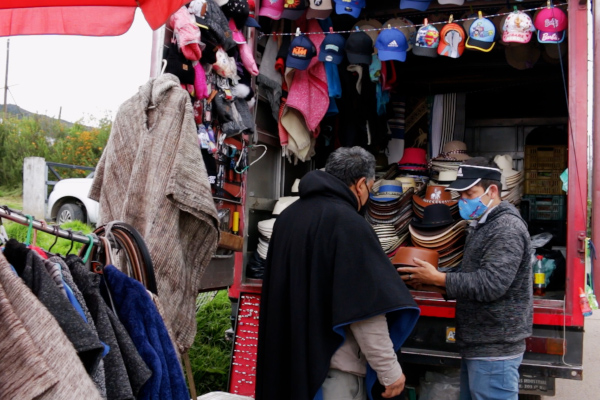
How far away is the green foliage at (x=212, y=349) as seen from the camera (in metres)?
5.57

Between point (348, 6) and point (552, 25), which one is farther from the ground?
point (348, 6)

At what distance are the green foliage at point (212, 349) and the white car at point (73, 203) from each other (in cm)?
410

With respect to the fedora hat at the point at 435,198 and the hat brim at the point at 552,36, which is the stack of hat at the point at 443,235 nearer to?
the fedora hat at the point at 435,198

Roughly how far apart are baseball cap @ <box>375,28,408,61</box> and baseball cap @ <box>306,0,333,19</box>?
48 cm

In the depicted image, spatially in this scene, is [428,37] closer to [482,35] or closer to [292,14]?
[482,35]

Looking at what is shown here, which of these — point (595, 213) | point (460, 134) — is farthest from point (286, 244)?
point (460, 134)

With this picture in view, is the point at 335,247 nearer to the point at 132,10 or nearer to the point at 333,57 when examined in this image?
the point at 132,10

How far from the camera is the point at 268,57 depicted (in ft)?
15.4

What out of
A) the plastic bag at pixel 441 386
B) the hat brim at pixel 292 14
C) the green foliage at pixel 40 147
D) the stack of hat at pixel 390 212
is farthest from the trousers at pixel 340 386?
the green foliage at pixel 40 147

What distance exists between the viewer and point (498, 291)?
2.89m

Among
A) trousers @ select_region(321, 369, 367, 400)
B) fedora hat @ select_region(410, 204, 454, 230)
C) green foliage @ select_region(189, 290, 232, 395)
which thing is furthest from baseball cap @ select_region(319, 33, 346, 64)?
green foliage @ select_region(189, 290, 232, 395)

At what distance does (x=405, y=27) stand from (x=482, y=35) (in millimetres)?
712

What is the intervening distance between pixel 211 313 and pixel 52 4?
5178mm

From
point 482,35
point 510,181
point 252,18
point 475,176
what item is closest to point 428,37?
point 482,35
